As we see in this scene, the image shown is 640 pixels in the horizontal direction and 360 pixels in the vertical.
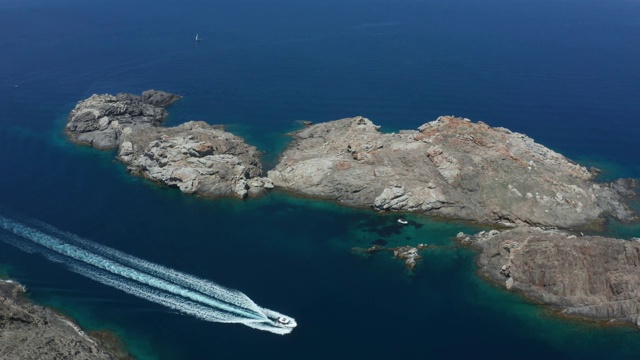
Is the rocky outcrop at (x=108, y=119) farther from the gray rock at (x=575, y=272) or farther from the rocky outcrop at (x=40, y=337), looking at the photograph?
the gray rock at (x=575, y=272)

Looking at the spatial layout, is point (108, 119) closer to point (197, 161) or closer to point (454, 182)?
point (197, 161)

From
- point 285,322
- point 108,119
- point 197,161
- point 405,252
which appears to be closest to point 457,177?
point 405,252

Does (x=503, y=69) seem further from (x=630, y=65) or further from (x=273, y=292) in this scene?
(x=273, y=292)

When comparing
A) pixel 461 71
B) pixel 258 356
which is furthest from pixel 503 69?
pixel 258 356

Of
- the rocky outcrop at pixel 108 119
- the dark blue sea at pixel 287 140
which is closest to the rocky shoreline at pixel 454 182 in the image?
the rocky outcrop at pixel 108 119

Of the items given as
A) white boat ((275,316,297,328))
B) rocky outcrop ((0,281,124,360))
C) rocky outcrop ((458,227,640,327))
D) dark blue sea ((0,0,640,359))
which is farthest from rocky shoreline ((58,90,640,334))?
rocky outcrop ((0,281,124,360))
